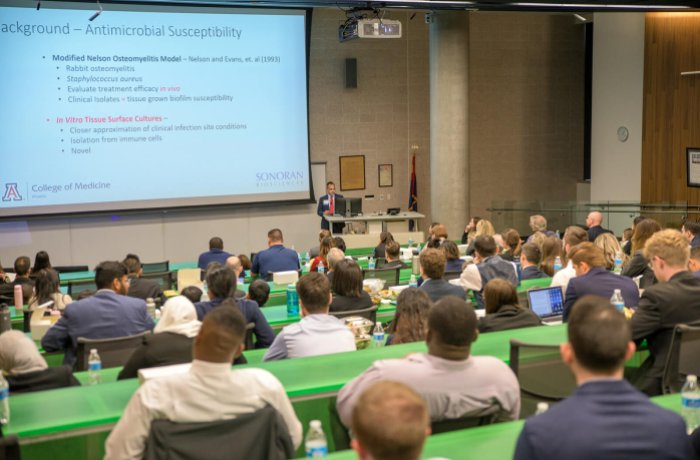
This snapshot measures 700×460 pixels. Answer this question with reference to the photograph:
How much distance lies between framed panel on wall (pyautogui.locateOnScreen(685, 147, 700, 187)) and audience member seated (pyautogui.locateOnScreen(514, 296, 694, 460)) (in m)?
14.0

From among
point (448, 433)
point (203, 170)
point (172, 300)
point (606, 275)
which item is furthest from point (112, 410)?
point (203, 170)

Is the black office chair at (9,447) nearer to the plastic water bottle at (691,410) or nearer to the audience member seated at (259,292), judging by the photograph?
the plastic water bottle at (691,410)

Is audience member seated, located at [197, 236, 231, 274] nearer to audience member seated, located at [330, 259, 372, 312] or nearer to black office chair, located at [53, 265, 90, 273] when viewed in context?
black office chair, located at [53, 265, 90, 273]

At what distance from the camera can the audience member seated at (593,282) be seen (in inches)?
218

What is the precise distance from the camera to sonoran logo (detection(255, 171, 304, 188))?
14945 millimetres

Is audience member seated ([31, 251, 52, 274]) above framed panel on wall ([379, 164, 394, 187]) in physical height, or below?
below

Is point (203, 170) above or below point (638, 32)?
below

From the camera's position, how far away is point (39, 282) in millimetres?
6957

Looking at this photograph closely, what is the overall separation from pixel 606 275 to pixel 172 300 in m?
2.73

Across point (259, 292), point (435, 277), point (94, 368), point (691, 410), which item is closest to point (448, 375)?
point (691, 410)

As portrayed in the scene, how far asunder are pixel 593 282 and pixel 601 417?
3436 mm

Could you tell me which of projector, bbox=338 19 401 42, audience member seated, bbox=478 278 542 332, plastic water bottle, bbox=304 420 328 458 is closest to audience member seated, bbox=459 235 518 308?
audience member seated, bbox=478 278 542 332

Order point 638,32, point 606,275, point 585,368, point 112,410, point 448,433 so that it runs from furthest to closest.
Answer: point 638,32
point 606,275
point 112,410
point 448,433
point 585,368

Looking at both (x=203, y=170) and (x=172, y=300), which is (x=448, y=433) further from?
(x=203, y=170)
